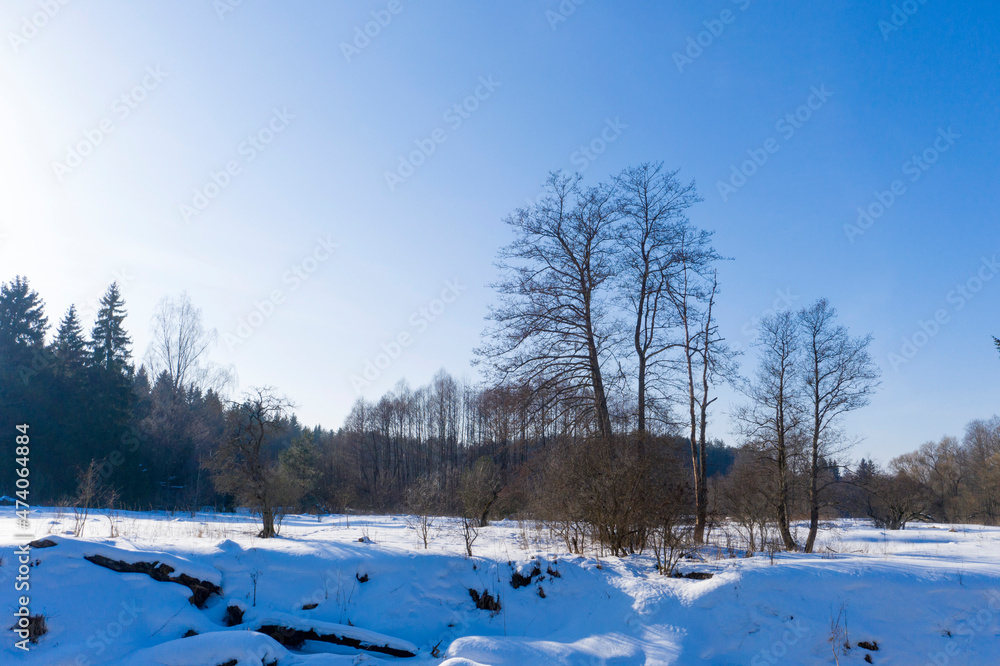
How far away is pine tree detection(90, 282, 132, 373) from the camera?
34812mm

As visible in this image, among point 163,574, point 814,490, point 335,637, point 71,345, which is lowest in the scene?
point 335,637

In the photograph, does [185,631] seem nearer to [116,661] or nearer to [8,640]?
[116,661]

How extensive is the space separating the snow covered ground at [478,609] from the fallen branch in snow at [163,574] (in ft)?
0.11

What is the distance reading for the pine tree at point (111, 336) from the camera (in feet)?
114

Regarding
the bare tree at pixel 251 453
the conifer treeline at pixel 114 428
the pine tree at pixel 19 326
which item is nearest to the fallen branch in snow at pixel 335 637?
the bare tree at pixel 251 453

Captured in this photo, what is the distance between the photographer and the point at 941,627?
6.84 meters

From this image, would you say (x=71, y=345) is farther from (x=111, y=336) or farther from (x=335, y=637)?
(x=335, y=637)

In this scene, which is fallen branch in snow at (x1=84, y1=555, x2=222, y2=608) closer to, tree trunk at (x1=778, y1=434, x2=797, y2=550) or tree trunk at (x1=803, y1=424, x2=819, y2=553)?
tree trunk at (x1=778, y1=434, x2=797, y2=550)

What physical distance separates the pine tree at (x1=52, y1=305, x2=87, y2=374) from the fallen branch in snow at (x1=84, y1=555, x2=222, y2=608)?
2885 cm

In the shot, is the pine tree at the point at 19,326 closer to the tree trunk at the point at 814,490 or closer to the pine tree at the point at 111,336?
the pine tree at the point at 111,336

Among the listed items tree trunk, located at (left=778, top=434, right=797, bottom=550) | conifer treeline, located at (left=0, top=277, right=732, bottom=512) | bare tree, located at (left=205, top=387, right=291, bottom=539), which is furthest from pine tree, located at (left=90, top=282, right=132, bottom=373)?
tree trunk, located at (left=778, top=434, right=797, bottom=550)

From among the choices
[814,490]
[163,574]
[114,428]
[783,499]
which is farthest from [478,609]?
[114,428]

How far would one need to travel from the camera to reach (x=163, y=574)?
26.1 feet

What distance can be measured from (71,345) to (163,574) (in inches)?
1303
